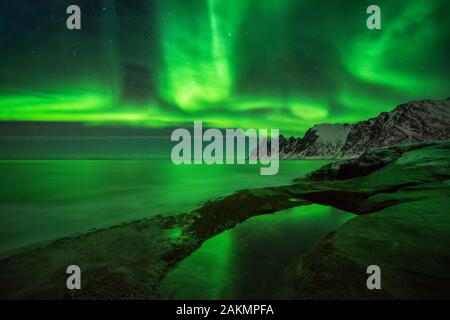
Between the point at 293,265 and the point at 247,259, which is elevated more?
the point at 293,265

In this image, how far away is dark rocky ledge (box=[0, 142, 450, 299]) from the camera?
23.1 feet

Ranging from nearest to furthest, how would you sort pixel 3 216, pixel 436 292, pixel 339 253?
pixel 436 292 < pixel 339 253 < pixel 3 216

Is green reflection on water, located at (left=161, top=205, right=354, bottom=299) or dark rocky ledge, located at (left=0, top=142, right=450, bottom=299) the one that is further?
green reflection on water, located at (left=161, top=205, right=354, bottom=299)

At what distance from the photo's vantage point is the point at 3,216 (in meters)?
22.3

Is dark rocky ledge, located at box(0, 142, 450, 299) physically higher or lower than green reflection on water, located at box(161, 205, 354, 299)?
higher

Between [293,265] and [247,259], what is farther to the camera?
[247,259]

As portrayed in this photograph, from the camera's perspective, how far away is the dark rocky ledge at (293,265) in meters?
7.03

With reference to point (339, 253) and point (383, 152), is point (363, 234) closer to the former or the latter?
point (339, 253)

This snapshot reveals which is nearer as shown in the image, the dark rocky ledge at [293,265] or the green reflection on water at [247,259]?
the dark rocky ledge at [293,265]

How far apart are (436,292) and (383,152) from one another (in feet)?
113

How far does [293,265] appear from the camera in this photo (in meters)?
8.88

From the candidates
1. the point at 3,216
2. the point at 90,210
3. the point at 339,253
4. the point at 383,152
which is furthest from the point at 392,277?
the point at 383,152

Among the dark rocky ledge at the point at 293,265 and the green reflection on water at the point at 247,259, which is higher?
the dark rocky ledge at the point at 293,265
